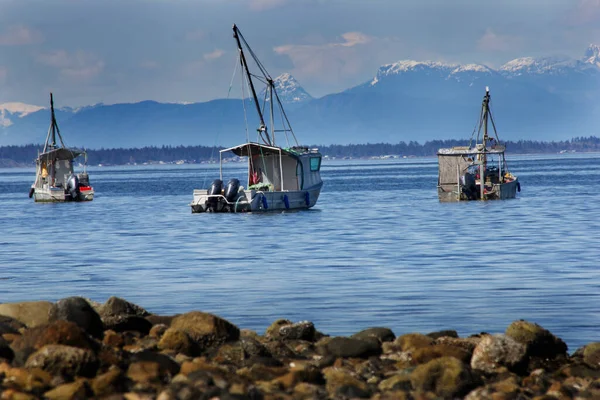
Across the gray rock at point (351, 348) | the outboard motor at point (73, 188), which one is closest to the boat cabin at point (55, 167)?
the outboard motor at point (73, 188)

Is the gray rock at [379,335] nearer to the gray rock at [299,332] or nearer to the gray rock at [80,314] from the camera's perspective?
the gray rock at [299,332]

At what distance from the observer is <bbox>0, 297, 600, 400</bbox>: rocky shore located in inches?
506

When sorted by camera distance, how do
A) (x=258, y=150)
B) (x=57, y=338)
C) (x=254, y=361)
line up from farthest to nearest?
(x=258, y=150) < (x=254, y=361) < (x=57, y=338)

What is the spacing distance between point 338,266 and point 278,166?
34.5m

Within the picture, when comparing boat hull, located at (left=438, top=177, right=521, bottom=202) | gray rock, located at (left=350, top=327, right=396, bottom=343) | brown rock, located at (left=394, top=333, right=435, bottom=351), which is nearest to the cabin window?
boat hull, located at (left=438, top=177, right=521, bottom=202)

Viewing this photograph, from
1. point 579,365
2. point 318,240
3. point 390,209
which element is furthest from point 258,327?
point 390,209

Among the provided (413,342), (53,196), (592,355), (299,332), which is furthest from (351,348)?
(53,196)

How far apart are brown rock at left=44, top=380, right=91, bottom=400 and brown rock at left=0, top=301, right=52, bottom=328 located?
5302 millimetres

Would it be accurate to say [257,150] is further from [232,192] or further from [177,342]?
[177,342]

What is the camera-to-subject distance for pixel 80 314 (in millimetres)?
16500

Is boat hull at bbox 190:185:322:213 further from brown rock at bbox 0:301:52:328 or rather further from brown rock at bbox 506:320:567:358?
brown rock at bbox 506:320:567:358

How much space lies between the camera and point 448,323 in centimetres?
2077

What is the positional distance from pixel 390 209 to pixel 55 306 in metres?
54.5

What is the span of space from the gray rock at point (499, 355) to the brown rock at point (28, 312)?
708cm
